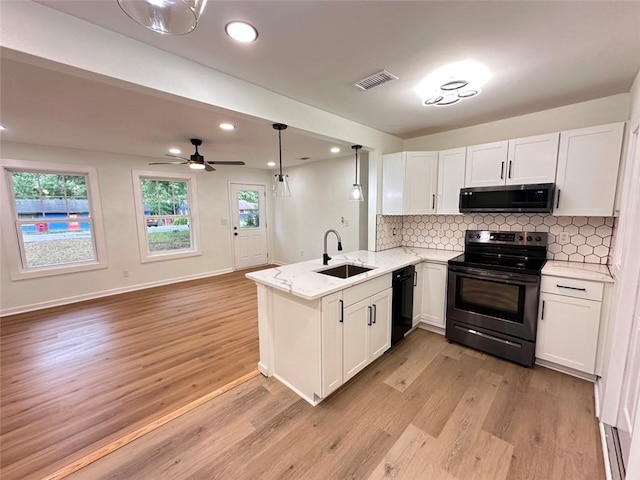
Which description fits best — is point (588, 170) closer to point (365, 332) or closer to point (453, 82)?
point (453, 82)

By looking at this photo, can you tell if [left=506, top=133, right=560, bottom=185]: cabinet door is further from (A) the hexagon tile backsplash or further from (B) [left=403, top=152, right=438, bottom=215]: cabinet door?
(B) [left=403, top=152, right=438, bottom=215]: cabinet door

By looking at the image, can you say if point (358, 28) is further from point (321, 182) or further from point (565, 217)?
point (321, 182)

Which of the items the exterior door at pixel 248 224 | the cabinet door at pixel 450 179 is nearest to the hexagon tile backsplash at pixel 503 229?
the cabinet door at pixel 450 179

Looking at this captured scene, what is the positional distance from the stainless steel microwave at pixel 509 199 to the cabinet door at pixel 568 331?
31.8 inches

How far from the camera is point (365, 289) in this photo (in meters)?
2.23

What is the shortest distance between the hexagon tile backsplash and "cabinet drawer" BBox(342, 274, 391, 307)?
3.50 ft

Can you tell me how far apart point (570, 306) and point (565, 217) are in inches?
37.7

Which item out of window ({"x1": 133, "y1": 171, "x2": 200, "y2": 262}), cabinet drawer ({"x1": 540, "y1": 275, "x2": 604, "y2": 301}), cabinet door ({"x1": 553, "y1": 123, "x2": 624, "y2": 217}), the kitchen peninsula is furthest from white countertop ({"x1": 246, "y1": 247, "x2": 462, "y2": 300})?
window ({"x1": 133, "y1": 171, "x2": 200, "y2": 262})

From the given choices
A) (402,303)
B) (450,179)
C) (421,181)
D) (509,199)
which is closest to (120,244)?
(402,303)

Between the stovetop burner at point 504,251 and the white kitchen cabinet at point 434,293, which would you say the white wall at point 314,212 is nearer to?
the white kitchen cabinet at point 434,293

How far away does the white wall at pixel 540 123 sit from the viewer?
2324 mm

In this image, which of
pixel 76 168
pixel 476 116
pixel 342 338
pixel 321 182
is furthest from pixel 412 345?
pixel 76 168

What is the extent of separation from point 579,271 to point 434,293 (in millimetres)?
1233

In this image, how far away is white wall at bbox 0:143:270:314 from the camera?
12.8 ft
